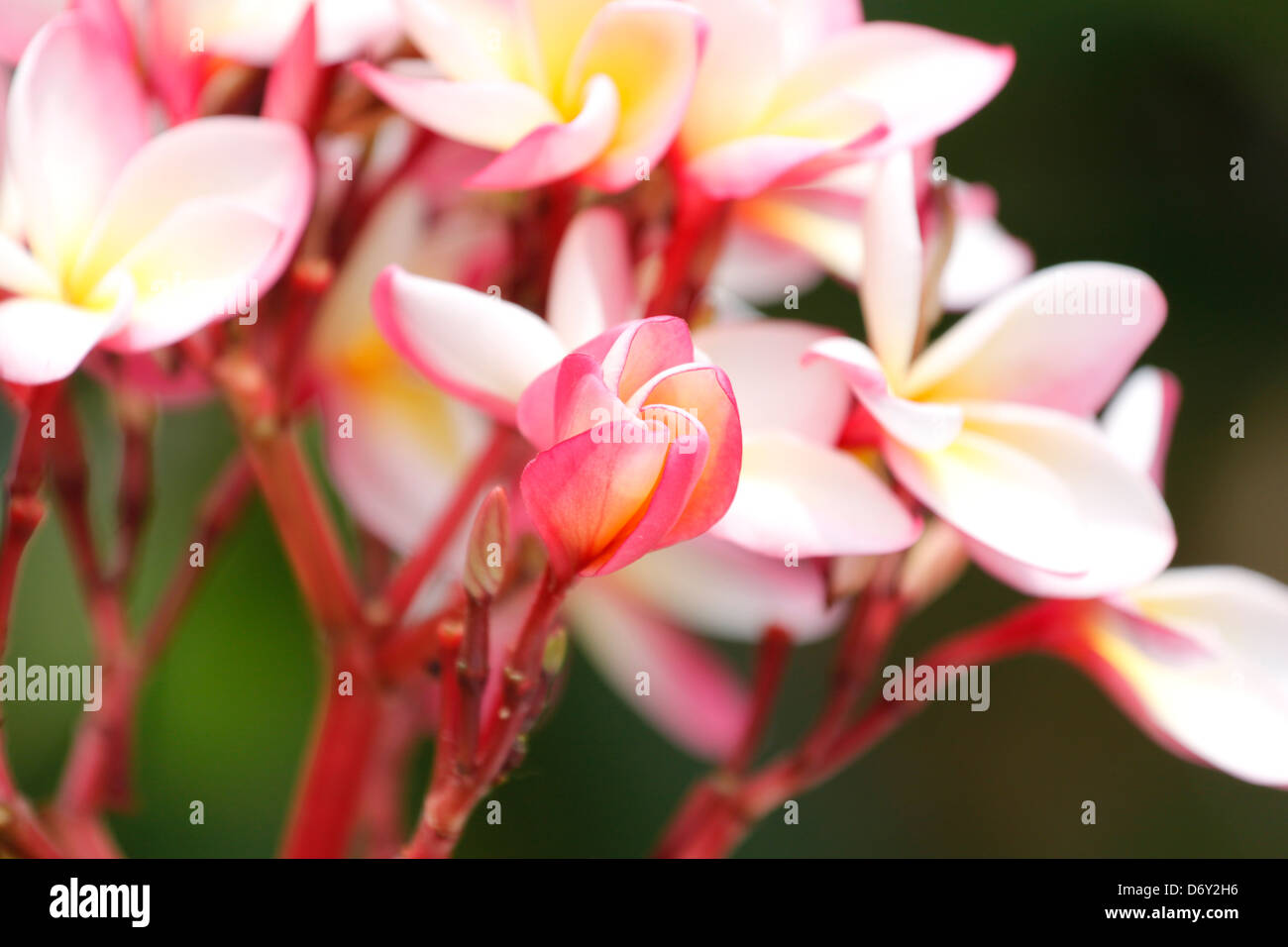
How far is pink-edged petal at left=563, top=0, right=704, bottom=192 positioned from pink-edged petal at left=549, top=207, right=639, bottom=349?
16 millimetres

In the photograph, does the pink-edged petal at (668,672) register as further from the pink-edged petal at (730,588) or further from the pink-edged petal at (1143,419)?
the pink-edged petal at (1143,419)

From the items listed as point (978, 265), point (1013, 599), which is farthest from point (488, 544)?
point (1013, 599)

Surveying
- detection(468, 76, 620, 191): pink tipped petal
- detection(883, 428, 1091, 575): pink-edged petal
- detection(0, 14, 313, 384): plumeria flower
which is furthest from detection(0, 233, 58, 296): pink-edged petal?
detection(883, 428, 1091, 575): pink-edged petal

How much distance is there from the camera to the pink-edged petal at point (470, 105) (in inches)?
13.9

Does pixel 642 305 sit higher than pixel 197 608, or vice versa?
pixel 642 305

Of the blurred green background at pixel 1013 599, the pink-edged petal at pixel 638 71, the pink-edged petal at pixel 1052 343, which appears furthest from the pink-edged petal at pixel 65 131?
the blurred green background at pixel 1013 599

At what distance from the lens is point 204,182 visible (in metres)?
0.36

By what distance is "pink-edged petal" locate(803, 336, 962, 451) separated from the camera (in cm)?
35

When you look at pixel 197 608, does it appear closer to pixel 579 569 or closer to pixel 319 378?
pixel 319 378

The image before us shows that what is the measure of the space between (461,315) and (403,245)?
0.55 ft

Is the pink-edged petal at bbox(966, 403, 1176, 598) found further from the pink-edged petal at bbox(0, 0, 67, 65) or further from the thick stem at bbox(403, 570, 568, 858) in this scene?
the pink-edged petal at bbox(0, 0, 67, 65)

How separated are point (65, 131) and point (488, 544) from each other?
0.50 feet
